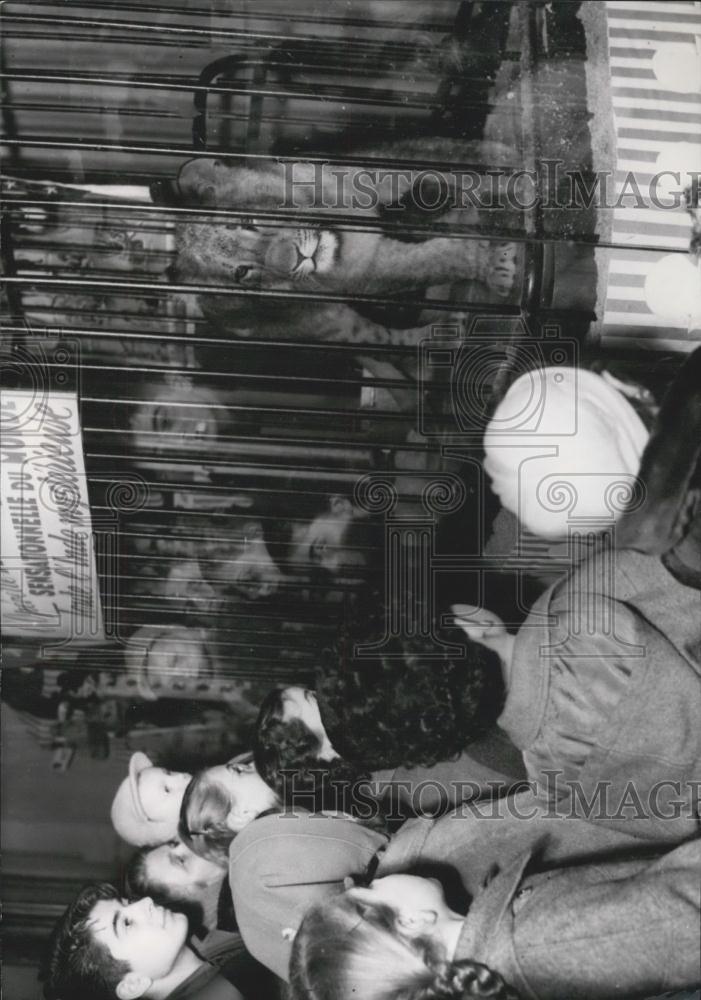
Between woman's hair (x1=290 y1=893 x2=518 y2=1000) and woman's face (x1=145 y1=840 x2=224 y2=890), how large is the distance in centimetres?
14

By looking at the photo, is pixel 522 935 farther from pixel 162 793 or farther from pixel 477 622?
pixel 162 793

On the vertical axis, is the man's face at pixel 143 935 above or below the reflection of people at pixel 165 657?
below

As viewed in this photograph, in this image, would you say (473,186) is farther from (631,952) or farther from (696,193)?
(631,952)

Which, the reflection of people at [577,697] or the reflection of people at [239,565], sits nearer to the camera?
the reflection of people at [577,697]

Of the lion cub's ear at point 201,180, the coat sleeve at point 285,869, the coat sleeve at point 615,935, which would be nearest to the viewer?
the coat sleeve at point 615,935

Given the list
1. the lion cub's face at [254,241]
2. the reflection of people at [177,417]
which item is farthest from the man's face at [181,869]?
the lion cub's face at [254,241]

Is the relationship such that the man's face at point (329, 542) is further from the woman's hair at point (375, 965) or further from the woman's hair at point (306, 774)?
the woman's hair at point (375, 965)

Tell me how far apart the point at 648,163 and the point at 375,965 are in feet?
2.77

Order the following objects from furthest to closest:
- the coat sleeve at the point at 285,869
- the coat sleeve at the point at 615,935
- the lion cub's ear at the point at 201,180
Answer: the lion cub's ear at the point at 201,180 → the coat sleeve at the point at 285,869 → the coat sleeve at the point at 615,935

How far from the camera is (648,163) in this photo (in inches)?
37.4

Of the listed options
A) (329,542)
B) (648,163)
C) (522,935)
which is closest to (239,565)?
(329,542)

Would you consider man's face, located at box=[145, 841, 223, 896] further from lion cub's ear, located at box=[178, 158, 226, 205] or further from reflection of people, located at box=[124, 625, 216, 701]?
lion cub's ear, located at box=[178, 158, 226, 205]

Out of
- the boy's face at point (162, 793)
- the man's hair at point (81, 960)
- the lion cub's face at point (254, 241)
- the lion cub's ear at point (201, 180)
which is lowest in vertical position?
the man's hair at point (81, 960)

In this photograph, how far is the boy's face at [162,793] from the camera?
3.14ft
